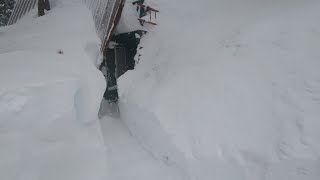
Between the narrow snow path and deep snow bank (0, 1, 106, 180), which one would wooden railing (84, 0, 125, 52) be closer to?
deep snow bank (0, 1, 106, 180)

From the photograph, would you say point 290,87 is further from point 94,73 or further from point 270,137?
point 94,73

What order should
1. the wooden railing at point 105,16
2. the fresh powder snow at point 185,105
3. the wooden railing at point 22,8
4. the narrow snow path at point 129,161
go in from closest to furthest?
the fresh powder snow at point 185,105, the narrow snow path at point 129,161, the wooden railing at point 105,16, the wooden railing at point 22,8

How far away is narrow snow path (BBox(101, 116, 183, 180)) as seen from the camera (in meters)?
5.54

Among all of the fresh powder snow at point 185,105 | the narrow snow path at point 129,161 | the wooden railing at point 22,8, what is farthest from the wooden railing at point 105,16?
the narrow snow path at point 129,161

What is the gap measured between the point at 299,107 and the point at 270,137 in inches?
26.3

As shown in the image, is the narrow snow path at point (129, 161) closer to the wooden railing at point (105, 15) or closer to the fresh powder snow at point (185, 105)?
the fresh powder snow at point (185, 105)

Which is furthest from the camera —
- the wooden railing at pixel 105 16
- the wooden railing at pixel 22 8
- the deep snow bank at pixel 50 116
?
the wooden railing at pixel 22 8

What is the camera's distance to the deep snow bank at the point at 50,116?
4500 millimetres

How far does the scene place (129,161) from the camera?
20.1 feet

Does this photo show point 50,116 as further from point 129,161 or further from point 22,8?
point 22,8

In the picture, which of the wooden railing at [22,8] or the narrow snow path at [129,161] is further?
the wooden railing at [22,8]

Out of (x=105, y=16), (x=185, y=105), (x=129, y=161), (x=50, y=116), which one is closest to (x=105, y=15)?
(x=105, y=16)

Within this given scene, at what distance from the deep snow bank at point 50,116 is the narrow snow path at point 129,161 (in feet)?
1.23

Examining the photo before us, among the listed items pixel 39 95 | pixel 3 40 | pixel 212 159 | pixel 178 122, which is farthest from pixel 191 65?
pixel 3 40
